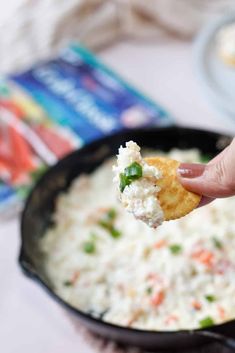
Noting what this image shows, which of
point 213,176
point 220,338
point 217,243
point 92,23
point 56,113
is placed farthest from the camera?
point 92,23

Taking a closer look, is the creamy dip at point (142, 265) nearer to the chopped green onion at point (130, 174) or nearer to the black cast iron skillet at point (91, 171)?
the black cast iron skillet at point (91, 171)

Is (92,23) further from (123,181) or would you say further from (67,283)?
(123,181)

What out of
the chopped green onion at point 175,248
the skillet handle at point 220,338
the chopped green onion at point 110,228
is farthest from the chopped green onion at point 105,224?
the skillet handle at point 220,338

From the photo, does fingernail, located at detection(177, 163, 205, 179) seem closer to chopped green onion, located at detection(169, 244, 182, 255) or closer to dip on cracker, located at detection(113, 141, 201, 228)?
dip on cracker, located at detection(113, 141, 201, 228)

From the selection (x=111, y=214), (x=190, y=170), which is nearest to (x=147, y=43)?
(x=111, y=214)

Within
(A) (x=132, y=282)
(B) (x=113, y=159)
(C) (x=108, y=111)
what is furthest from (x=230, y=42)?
(A) (x=132, y=282)

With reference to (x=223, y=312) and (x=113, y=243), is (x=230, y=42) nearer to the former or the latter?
(x=113, y=243)
